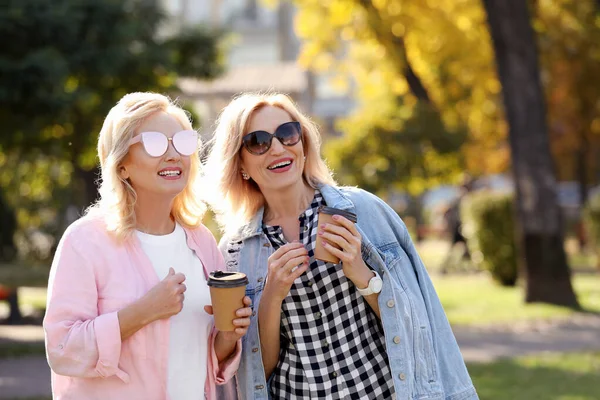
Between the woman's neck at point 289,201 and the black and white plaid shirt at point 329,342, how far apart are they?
0.19m

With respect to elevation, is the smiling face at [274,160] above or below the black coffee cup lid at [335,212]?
above

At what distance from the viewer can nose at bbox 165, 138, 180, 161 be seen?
3.07 m

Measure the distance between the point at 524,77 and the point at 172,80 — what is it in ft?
16.8

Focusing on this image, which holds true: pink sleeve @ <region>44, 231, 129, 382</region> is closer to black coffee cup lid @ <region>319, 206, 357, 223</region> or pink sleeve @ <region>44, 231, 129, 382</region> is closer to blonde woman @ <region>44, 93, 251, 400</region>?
blonde woman @ <region>44, 93, 251, 400</region>

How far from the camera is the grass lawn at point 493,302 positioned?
39.3ft

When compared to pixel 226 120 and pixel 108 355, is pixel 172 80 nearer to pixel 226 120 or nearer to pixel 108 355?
pixel 226 120

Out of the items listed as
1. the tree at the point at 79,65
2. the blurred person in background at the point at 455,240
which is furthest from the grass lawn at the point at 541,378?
the blurred person in background at the point at 455,240

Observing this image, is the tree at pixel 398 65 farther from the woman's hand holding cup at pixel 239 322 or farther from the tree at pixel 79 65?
the woman's hand holding cup at pixel 239 322

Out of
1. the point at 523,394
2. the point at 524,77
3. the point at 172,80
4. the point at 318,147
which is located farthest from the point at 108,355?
the point at 524,77

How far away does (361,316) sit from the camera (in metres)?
3.27

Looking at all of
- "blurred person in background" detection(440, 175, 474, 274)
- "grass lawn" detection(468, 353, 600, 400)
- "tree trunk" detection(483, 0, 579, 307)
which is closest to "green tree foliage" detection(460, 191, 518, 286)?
"tree trunk" detection(483, 0, 579, 307)

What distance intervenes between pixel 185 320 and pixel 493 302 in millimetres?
11260

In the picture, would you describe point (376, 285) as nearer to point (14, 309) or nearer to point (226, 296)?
point (226, 296)

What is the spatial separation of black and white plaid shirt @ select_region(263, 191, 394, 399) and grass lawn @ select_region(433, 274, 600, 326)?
877cm
